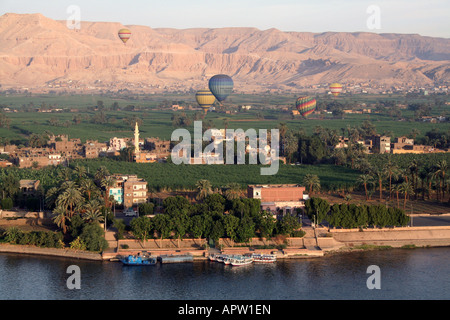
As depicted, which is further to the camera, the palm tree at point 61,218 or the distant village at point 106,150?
the distant village at point 106,150

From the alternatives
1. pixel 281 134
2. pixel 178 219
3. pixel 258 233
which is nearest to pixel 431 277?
pixel 258 233

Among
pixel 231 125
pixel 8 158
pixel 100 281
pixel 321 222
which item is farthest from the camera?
pixel 231 125

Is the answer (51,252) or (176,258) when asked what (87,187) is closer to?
(51,252)

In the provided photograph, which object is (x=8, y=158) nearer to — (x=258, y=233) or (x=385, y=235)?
(x=258, y=233)
